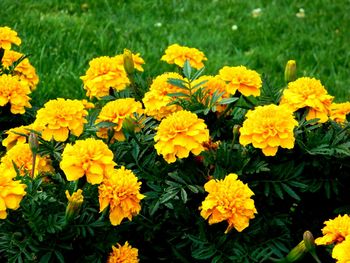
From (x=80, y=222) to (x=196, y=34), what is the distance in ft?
9.05

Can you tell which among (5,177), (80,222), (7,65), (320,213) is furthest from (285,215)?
(7,65)

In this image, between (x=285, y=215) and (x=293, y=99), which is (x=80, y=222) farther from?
(x=293, y=99)

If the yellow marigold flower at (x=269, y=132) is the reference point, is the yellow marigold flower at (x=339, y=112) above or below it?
below

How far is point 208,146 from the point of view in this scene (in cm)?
185

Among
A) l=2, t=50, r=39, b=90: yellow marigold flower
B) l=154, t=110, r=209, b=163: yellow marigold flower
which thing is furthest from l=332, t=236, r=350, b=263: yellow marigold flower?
l=2, t=50, r=39, b=90: yellow marigold flower

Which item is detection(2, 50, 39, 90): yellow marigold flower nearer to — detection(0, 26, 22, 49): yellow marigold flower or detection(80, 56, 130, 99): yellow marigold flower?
detection(0, 26, 22, 49): yellow marigold flower

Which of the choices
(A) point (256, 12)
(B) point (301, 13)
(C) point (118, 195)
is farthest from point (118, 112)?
(B) point (301, 13)

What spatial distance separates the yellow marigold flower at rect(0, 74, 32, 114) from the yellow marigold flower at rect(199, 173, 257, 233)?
2.81 ft

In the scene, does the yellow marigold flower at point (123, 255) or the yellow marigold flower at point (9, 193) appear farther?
the yellow marigold flower at point (123, 255)

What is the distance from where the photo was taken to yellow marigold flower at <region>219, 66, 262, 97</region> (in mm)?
1935

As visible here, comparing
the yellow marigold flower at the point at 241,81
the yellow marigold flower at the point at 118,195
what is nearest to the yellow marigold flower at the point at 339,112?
the yellow marigold flower at the point at 241,81

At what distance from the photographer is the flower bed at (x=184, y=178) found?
1.59 meters

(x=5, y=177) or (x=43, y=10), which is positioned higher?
(x=5, y=177)

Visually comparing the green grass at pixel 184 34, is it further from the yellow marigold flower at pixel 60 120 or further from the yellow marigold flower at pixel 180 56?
the yellow marigold flower at pixel 60 120
